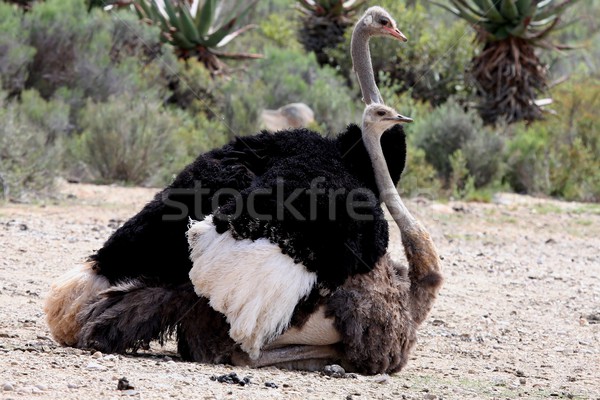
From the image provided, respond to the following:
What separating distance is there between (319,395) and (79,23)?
12.1 meters

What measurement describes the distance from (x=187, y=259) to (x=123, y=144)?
7.77 metres

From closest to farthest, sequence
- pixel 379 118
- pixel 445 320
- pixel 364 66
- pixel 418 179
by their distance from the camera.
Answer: pixel 379 118
pixel 364 66
pixel 445 320
pixel 418 179

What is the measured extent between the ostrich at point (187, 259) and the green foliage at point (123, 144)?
7.31 m

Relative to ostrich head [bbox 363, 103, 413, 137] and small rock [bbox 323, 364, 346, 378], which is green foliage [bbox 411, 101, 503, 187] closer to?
ostrich head [bbox 363, 103, 413, 137]

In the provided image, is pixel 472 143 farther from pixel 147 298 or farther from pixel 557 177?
pixel 147 298

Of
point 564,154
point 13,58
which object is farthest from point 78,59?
point 564,154

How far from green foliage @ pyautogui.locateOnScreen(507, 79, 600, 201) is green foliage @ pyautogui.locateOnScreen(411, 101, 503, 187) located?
1.26ft

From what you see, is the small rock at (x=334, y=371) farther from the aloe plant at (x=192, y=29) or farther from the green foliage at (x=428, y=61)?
the green foliage at (x=428, y=61)

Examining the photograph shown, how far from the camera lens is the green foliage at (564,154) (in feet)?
45.5

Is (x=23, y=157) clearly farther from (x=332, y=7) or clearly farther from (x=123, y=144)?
(x=332, y=7)

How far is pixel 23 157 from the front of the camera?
11.2 meters

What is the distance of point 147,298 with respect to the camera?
494 cm

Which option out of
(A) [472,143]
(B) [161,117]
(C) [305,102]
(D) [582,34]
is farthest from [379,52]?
(D) [582,34]

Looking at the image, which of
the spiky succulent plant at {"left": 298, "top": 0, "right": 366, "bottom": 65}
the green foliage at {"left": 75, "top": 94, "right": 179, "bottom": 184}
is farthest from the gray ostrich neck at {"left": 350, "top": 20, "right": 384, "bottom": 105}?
the spiky succulent plant at {"left": 298, "top": 0, "right": 366, "bottom": 65}
